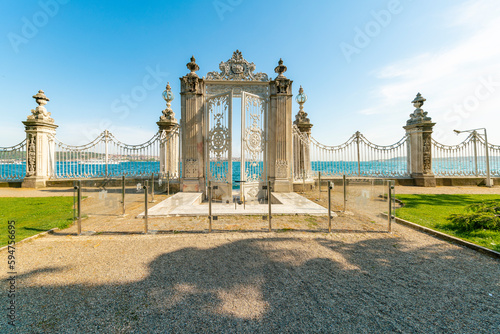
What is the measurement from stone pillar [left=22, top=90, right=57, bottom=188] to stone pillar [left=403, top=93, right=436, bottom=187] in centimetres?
2215

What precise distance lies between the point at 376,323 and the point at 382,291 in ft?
2.06

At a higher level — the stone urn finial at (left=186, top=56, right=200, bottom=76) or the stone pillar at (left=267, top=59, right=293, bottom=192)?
the stone urn finial at (left=186, top=56, right=200, bottom=76)

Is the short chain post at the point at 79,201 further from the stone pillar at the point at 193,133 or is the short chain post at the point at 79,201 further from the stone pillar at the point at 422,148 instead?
the stone pillar at the point at 422,148

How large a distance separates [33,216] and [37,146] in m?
8.69

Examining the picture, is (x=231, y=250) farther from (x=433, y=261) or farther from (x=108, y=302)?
(x=433, y=261)

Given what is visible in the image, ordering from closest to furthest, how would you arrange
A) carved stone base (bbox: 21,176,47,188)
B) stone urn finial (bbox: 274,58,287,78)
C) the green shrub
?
1. the green shrub
2. stone urn finial (bbox: 274,58,287,78)
3. carved stone base (bbox: 21,176,47,188)

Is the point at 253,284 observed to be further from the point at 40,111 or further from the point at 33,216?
the point at 40,111

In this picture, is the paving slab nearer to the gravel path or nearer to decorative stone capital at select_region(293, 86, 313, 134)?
the gravel path

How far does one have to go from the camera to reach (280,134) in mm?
9047

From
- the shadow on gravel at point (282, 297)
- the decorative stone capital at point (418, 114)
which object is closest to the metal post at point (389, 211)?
the shadow on gravel at point (282, 297)

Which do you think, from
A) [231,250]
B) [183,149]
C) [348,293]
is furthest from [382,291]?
[183,149]

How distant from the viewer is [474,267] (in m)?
2.94

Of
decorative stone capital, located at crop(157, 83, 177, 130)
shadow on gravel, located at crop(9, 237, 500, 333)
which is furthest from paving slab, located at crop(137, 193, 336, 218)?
decorative stone capital, located at crop(157, 83, 177, 130)

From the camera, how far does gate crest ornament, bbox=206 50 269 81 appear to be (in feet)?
28.9
